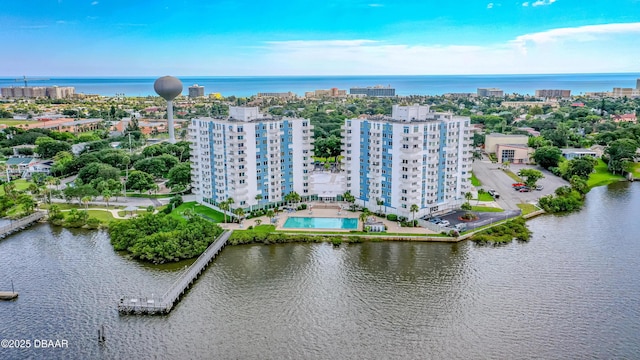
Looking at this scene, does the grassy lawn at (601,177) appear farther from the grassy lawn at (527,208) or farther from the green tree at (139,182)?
the green tree at (139,182)

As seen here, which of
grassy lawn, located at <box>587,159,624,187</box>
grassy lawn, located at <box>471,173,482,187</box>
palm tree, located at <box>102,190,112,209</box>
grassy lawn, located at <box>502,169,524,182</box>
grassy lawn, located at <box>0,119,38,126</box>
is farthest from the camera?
grassy lawn, located at <box>0,119,38,126</box>

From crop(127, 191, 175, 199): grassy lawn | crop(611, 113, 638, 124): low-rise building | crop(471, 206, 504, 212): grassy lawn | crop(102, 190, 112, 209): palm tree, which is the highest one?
crop(611, 113, 638, 124): low-rise building

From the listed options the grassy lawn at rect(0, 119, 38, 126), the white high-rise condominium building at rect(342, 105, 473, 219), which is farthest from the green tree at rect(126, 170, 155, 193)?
the grassy lawn at rect(0, 119, 38, 126)

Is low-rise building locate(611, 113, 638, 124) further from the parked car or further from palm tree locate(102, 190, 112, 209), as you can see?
palm tree locate(102, 190, 112, 209)

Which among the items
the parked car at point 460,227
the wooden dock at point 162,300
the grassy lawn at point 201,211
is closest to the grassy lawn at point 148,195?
the grassy lawn at point 201,211

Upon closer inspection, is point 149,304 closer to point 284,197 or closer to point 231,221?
point 231,221

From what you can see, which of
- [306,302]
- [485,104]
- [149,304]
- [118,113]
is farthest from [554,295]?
[485,104]
